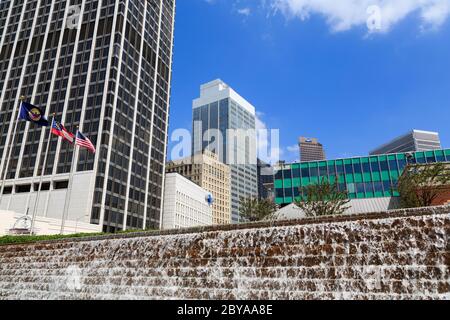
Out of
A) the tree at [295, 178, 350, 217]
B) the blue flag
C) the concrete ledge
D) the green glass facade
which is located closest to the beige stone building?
the green glass facade

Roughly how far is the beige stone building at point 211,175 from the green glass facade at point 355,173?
9009cm

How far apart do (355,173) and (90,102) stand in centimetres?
6109

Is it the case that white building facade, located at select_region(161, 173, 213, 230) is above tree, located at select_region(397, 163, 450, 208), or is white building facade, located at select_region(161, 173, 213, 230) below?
above

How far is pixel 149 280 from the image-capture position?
53.7ft

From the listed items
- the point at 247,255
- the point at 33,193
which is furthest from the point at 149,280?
the point at 33,193

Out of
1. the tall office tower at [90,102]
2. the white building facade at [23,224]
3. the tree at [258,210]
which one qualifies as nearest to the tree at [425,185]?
the tree at [258,210]

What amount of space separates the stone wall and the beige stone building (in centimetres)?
13394

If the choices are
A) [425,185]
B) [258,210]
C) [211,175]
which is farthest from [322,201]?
[211,175]

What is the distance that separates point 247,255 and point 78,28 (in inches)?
3678

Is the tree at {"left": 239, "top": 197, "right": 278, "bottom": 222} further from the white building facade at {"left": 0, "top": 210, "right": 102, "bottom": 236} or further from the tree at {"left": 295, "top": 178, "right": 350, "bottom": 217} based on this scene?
the white building facade at {"left": 0, "top": 210, "right": 102, "bottom": 236}

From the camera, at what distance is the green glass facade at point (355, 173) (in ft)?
211

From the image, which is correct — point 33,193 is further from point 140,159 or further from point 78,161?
point 140,159

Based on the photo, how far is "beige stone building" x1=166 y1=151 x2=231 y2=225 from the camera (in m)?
157

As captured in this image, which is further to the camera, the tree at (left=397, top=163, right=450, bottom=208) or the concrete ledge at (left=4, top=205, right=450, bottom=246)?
the tree at (left=397, top=163, right=450, bottom=208)
